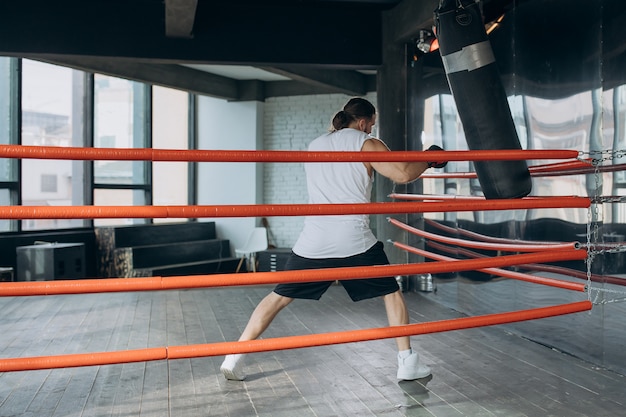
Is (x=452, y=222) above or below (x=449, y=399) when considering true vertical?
above

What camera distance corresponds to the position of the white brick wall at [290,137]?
33.1 ft

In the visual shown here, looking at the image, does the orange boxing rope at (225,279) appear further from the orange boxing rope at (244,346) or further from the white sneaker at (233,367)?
the white sneaker at (233,367)

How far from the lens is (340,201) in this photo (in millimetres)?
2943

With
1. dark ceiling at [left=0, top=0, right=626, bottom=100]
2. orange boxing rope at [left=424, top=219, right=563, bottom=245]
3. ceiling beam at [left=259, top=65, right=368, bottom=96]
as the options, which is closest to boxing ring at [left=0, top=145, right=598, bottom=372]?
orange boxing rope at [left=424, top=219, right=563, bottom=245]

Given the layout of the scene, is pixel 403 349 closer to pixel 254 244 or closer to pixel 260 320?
pixel 260 320

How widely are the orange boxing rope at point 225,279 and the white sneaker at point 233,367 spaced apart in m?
0.95

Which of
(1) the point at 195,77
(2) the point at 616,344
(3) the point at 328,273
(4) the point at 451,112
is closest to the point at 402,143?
(4) the point at 451,112

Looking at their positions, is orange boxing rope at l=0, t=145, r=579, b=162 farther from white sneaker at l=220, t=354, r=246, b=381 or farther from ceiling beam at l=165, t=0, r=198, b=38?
ceiling beam at l=165, t=0, r=198, b=38

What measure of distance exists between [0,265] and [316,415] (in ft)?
19.3

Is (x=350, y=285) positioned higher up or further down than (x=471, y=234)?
further down

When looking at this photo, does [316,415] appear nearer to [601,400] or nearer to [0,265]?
[601,400]

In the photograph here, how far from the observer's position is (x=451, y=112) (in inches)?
203

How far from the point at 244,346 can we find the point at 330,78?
7195 mm

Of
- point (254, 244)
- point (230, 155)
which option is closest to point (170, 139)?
point (254, 244)
